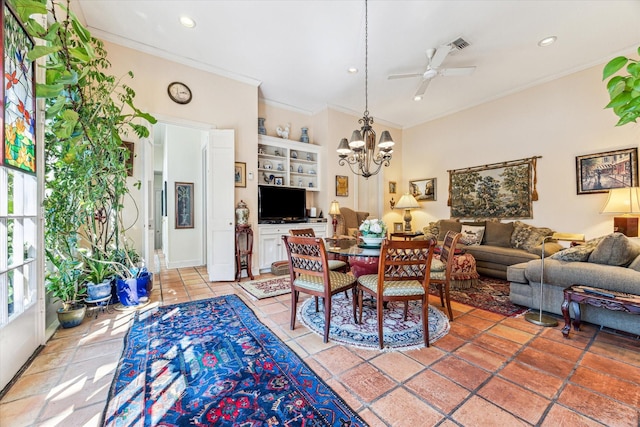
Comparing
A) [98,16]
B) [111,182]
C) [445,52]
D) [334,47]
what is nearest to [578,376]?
[445,52]

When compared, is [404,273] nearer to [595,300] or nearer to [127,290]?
[595,300]

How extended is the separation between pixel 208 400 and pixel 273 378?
1.30 ft

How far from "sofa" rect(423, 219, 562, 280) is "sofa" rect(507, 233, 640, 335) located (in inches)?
49.8

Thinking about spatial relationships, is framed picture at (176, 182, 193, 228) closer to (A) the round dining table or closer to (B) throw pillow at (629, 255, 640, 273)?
(A) the round dining table

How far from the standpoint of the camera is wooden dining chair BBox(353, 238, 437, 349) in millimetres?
1969

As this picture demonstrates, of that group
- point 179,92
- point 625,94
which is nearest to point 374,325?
point 625,94

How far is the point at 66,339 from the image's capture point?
7.16 feet

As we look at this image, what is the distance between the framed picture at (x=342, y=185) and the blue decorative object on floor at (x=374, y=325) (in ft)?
9.63

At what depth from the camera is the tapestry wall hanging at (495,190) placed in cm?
452

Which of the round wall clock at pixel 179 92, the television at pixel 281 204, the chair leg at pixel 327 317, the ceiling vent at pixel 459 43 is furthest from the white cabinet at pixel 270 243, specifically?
the ceiling vent at pixel 459 43

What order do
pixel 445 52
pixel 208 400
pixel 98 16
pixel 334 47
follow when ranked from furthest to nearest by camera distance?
pixel 334 47 → pixel 445 52 → pixel 98 16 → pixel 208 400

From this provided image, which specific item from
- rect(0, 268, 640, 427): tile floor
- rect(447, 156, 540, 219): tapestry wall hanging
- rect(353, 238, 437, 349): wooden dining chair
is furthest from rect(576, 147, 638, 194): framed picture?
rect(353, 238, 437, 349): wooden dining chair

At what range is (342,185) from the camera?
18.3 feet

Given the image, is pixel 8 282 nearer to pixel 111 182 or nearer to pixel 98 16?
pixel 111 182
